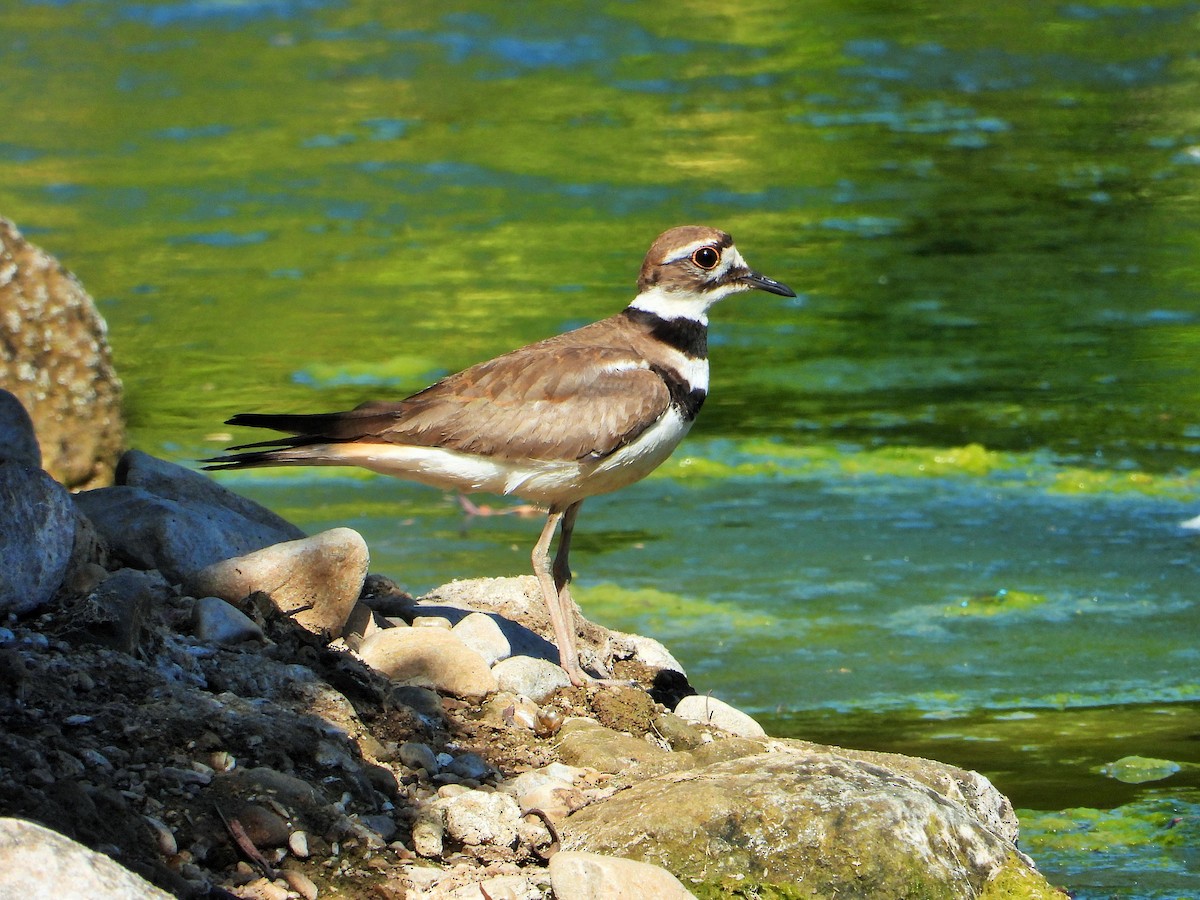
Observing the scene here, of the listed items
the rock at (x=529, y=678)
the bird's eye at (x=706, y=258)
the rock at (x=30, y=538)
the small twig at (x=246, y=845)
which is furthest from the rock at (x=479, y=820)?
the bird's eye at (x=706, y=258)

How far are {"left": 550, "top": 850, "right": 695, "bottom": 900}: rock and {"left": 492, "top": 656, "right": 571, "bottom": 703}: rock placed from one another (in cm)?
131

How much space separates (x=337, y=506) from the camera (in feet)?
30.8

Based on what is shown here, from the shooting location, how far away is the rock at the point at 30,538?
4.92 meters

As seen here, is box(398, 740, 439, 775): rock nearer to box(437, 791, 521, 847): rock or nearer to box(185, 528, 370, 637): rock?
box(437, 791, 521, 847): rock

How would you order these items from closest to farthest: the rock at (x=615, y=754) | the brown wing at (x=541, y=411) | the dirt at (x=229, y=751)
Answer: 1. the dirt at (x=229, y=751)
2. the rock at (x=615, y=754)
3. the brown wing at (x=541, y=411)

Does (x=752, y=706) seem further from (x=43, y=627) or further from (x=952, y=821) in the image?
(x=43, y=627)

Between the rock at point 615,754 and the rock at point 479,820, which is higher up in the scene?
the rock at point 479,820

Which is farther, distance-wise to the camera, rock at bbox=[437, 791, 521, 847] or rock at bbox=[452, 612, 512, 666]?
rock at bbox=[452, 612, 512, 666]

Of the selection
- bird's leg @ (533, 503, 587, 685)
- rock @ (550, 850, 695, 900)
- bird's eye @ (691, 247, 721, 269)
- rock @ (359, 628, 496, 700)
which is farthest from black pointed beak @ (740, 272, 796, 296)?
rock @ (550, 850, 695, 900)

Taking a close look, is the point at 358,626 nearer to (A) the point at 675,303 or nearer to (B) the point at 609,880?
(A) the point at 675,303

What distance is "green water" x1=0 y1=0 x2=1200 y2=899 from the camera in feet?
24.1

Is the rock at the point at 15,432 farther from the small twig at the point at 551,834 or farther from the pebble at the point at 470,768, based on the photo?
the small twig at the point at 551,834

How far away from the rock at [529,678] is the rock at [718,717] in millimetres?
410

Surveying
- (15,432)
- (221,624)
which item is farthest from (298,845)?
(15,432)
